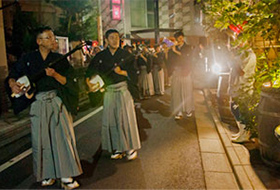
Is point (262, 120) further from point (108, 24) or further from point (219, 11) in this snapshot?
point (108, 24)

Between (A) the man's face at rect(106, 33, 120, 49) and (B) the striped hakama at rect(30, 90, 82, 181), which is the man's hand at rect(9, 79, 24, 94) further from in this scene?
(A) the man's face at rect(106, 33, 120, 49)

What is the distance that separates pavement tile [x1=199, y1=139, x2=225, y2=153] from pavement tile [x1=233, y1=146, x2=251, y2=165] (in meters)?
0.35

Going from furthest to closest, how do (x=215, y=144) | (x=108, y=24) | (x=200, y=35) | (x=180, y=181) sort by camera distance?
(x=200, y=35) → (x=108, y=24) → (x=215, y=144) → (x=180, y=181)

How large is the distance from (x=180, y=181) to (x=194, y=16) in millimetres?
24579

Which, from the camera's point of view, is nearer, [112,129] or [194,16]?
[112,129]

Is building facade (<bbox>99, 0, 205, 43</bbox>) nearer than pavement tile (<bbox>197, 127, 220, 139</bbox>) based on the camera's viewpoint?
No

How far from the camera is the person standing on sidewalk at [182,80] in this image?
7.91 meters

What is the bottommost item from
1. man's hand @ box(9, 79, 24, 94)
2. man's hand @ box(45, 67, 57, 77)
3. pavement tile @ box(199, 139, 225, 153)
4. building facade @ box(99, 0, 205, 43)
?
pavement tile @ box(199, 139, 225, 153)

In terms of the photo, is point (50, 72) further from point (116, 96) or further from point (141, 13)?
point (141, 13)

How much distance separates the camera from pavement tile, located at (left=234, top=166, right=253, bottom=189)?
12.6ft

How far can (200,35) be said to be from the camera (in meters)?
27.8

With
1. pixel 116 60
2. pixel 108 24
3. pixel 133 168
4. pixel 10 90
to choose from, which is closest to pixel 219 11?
pixel 116 60

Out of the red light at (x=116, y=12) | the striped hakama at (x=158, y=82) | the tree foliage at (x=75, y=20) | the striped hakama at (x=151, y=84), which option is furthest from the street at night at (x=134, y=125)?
the red light at (x=116, y=12)

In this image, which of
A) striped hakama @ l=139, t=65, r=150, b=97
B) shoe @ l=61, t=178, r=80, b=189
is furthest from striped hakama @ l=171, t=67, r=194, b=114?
shoe @ l=61, t=178, r=80, b=189
